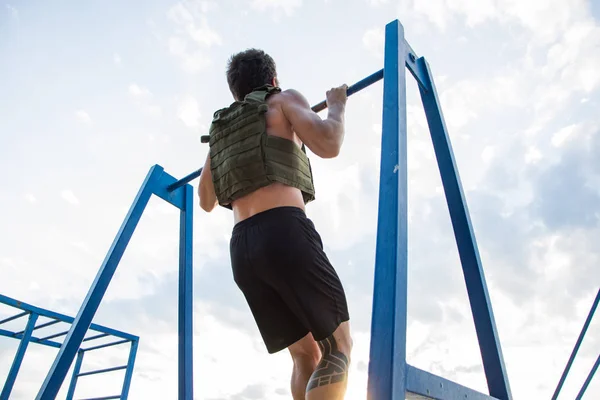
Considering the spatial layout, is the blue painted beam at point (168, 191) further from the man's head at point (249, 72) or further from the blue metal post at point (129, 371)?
the blue metal post at point (129, 371)

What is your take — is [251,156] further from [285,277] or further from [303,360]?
[303,360]

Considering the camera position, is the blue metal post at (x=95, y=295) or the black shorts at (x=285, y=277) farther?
the blue metal post at (x=95, y=295)

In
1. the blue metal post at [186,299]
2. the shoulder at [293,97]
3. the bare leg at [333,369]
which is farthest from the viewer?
the blue metal post at [186,299]

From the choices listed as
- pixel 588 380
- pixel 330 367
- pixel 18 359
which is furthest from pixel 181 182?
pixel 588 380

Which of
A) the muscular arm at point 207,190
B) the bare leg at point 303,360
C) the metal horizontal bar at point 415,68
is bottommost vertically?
the bare leg at point 303,360

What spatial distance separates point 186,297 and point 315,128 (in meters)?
1.73

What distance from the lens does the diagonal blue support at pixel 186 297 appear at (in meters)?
2.63

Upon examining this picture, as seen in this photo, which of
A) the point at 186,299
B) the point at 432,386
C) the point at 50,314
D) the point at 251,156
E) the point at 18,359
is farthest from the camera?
the point at 50,314

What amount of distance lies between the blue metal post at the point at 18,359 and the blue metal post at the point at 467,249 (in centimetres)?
379

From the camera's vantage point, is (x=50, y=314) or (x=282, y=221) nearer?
(x=282, y=221)

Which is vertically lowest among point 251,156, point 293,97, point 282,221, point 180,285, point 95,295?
point 282,221

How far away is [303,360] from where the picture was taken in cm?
153

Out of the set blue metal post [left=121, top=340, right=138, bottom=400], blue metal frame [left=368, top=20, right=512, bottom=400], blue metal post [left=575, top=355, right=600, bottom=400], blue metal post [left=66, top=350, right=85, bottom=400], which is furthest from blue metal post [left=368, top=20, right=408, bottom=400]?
blue metal post [left=66, top=350, right=85, bottom=400]

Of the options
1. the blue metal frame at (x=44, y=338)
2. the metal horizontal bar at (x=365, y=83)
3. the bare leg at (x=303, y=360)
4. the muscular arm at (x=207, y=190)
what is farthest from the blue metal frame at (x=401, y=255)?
the blue metal frame at (x=44, y=338)
